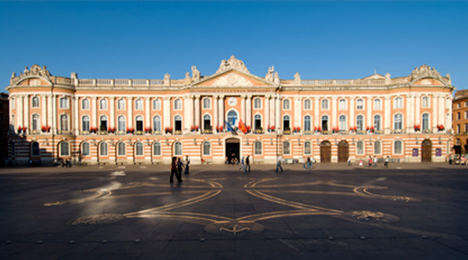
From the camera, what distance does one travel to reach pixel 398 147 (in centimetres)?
5134

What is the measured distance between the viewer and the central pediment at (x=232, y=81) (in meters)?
50.1

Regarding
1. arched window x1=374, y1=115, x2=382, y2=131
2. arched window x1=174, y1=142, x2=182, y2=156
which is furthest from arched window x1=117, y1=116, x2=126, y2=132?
arched window x1=374, y1=115, x2=382, y2=131

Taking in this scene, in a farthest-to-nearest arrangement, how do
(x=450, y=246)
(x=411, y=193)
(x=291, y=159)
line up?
(x=291, y=159) → (x=411, y=193) → (x=450, y=246)

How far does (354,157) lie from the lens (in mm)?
51812

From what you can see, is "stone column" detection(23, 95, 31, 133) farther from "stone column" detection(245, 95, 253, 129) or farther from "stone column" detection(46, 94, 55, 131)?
"stone column" detection(245, 95, 253, 129)

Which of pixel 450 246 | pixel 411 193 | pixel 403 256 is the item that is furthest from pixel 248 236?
pixel 411 193

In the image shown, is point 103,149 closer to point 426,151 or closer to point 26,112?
point 26,112

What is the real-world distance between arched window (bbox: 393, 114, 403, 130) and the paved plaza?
121 ft

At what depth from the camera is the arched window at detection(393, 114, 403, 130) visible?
169 ft

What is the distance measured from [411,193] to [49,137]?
56048 millimetres

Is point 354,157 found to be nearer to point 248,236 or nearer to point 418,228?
point 418,228

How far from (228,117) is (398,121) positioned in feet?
107

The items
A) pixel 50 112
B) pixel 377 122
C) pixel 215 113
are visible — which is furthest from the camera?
pixel 377 122

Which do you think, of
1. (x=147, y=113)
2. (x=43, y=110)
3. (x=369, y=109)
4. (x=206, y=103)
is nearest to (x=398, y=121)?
(x=369, y=109)
